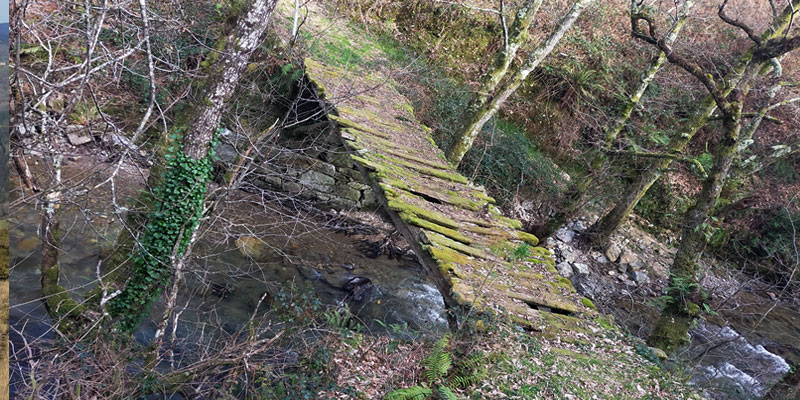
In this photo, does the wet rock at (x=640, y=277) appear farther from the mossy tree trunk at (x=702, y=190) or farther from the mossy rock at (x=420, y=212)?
the mossy rock at (x=420, y=212)

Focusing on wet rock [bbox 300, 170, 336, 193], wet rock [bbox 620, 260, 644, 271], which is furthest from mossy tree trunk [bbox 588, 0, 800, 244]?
wet rock [bbox 300, 170, 336, 193]

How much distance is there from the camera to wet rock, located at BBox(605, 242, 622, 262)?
1087 centimetres

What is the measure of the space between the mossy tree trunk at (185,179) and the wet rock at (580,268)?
7940mm

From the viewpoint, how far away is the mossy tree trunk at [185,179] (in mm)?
4742

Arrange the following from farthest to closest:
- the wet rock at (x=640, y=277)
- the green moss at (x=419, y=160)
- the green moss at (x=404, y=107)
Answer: the wet rock at (x=640, y=277)
the green moss at (x=404, y=107)
the green moss at (x=419, y=160)

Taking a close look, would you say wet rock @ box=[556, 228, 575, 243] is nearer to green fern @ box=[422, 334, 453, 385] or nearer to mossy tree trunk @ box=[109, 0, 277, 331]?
green fern @ box=[422, 334, 453, 385]

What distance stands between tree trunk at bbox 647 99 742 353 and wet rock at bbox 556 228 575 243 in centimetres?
436

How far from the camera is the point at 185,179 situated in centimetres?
481

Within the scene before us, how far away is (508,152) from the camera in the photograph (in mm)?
10906

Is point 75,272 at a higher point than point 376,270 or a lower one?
lower

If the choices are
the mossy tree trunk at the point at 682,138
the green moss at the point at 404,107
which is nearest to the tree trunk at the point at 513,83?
the green moss at the point at 404,107

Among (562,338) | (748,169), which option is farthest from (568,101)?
(562,338)

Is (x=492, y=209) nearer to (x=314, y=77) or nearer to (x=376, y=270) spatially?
(x=376, y=270)

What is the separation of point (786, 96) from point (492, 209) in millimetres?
10266
